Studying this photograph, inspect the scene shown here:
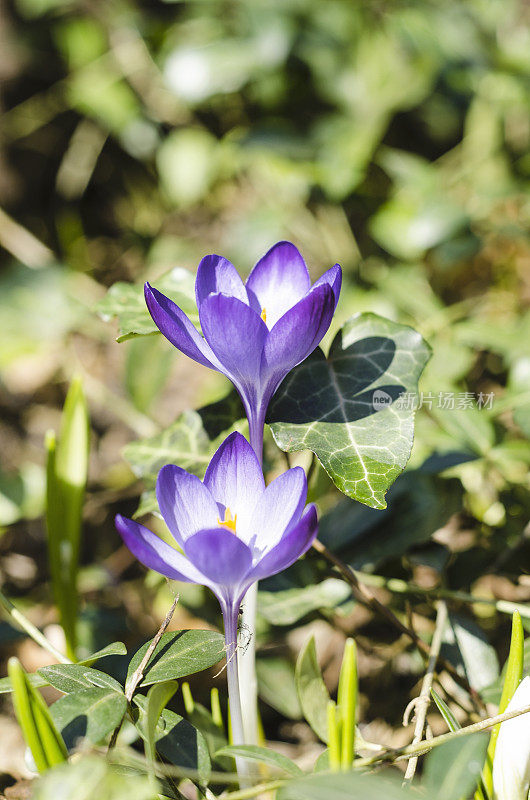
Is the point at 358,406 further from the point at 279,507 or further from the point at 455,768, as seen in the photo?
the point at 455,768

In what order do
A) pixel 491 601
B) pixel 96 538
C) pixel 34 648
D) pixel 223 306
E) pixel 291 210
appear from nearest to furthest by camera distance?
pixel 223 306, pixel 491 601, pixel 34 648, pixel 96 538, pixel 291 210

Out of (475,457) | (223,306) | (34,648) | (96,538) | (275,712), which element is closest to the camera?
(223,306)

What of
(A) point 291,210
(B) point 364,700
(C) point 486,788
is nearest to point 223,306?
(C) point 486,788

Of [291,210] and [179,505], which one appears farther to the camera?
[291,210]

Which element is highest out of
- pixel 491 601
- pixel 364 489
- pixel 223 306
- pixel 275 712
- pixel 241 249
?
pixel 223 306

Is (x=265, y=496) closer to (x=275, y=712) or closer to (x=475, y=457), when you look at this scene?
(x=475, y=457)

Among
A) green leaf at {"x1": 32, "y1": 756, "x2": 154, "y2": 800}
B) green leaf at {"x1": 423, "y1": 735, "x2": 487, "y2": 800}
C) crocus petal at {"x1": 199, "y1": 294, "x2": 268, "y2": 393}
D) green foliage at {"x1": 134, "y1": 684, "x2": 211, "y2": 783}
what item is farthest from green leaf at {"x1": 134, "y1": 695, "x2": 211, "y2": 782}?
crocus petal at {"x1": 199, "y1": 294, "x2": 268, "y2": 393}

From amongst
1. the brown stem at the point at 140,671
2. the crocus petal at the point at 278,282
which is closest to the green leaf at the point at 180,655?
the brown stem at the point at 140,671
